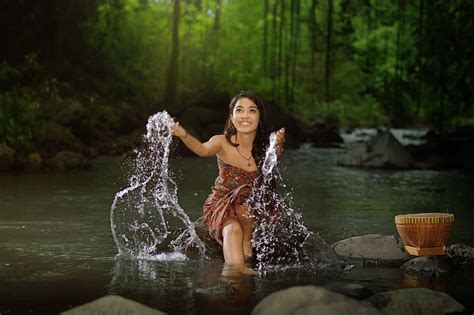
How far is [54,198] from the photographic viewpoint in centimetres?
1160

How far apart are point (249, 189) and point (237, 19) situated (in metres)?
45.5

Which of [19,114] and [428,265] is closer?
[428,265]

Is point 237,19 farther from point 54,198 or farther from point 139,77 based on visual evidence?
point 54,198

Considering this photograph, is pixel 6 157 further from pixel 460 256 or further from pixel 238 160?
pixel 460 256

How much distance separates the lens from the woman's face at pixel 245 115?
23.2ft

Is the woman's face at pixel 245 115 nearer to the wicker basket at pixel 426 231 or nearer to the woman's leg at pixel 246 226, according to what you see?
the woman's leg at pixel 246 226

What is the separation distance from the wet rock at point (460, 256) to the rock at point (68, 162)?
11217mm

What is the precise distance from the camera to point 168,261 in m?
6.88

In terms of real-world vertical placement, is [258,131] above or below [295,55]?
below

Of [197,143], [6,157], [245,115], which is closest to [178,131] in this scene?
[197,143]

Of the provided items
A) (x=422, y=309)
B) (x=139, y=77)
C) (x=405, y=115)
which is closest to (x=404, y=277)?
(x=422, y=309)

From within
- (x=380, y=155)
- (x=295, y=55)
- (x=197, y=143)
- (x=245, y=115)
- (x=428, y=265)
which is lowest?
(x=380, y=155)

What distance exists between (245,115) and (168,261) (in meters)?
1.37

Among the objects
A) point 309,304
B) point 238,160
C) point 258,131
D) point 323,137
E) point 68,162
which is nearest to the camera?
point 309,304
